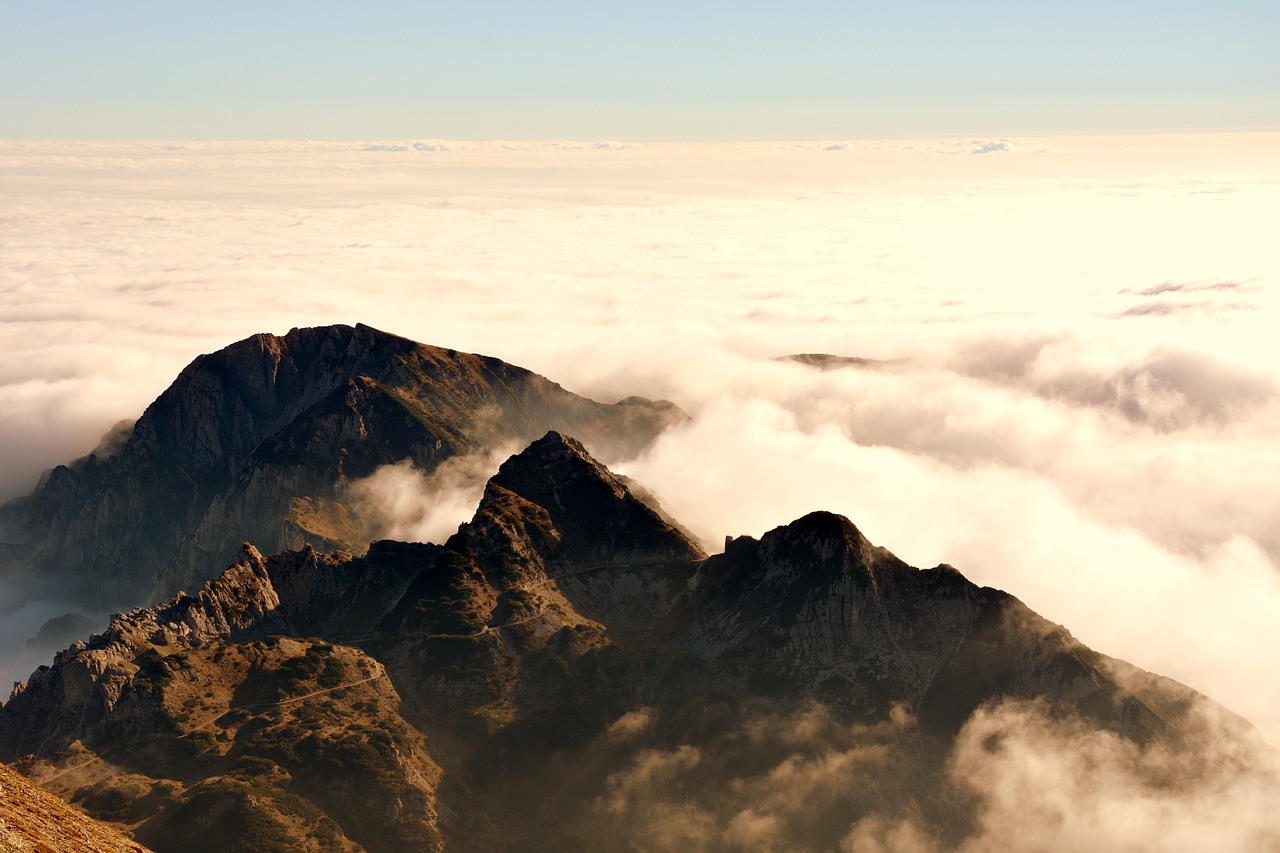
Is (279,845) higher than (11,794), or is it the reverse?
(11,794)

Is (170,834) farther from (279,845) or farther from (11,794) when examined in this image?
(11,794)

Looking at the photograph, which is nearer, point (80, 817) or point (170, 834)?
point (80, 817)

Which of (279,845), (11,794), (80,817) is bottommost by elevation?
(279,845)

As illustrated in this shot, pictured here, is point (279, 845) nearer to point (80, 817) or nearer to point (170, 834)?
point (170, 834)

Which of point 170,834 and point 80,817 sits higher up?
point 80,817

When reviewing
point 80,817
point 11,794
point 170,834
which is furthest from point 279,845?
point 11,794

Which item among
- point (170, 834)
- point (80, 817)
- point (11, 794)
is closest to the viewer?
point (11, 794)

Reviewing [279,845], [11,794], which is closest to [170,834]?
[279,845]

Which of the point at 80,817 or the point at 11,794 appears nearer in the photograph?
the point at 11,794

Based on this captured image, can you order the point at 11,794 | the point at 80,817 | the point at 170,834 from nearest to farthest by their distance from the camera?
the point at 11,794 → the point at 80,817 → the point at 170,834
